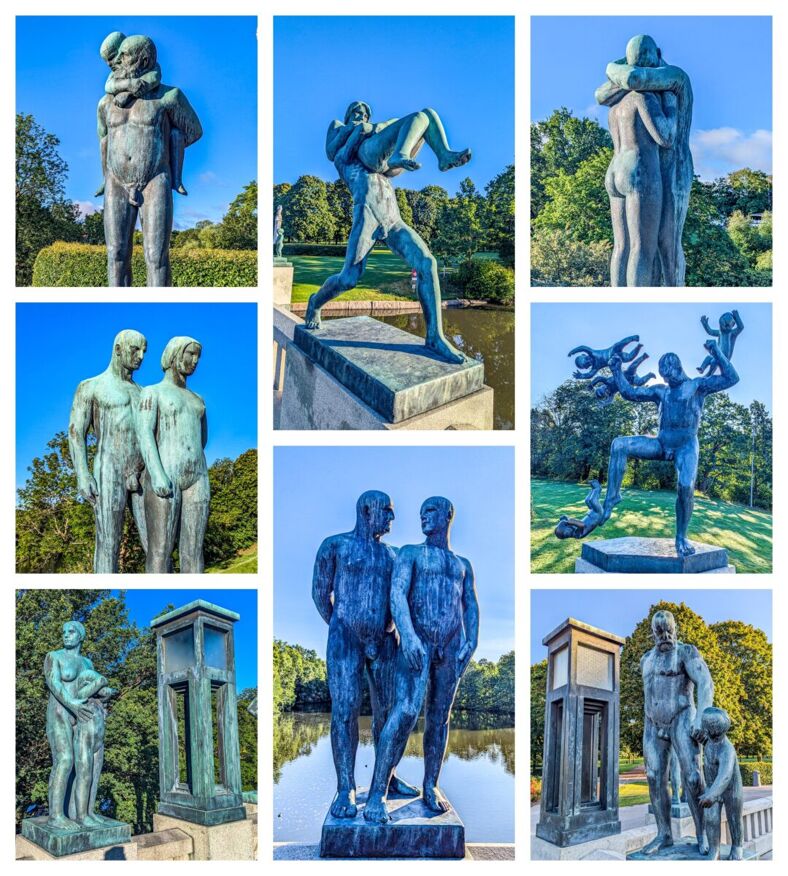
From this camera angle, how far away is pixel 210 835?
8.58m

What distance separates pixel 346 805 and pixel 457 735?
3.53 metres

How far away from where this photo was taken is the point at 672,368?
343 inches

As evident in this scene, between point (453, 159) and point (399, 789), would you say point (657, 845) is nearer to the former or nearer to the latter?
point (399, 789)

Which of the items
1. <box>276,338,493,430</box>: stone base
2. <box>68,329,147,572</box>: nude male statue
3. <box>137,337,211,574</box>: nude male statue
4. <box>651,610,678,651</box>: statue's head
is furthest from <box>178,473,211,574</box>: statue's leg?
<box>651,610,678,651</box>: statue's head

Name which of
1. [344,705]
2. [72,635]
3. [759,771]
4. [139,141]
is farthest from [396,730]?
[139,141]

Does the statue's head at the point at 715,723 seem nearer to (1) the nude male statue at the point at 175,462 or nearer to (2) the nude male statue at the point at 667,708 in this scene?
(2) the nude male statue at the point at 667,708

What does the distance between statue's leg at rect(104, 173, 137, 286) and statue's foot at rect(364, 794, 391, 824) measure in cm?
410

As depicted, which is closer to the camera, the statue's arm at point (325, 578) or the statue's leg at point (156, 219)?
the statue's arm at point (325, 578)

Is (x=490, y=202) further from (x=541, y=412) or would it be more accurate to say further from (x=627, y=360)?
(x=627, y=360)

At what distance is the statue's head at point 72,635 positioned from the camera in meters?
8.66

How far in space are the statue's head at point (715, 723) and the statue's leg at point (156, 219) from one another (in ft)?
16.2

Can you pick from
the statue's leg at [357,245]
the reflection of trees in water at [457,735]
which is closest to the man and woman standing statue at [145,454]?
the statue's leg at [357,245]

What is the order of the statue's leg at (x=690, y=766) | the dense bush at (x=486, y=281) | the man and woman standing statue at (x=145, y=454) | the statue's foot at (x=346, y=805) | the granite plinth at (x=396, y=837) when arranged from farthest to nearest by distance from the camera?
1. the dense bush at (x=486, y=281)
2. the man and woman standing statue at (x=145, y=454)
3. the statue's leg at (x=690, y=766)
4. the statue's foot at (x=346, y=805)
5. the granite plinth at (x=396, y=837)

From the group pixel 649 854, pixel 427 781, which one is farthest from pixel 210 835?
pixel 649 854
